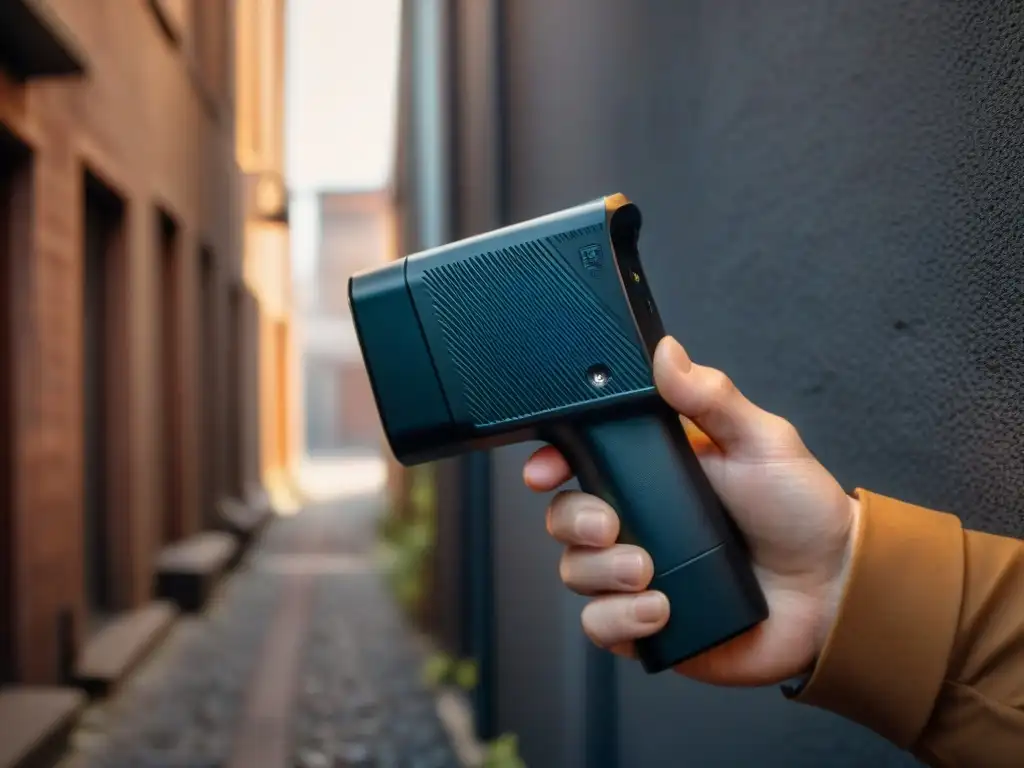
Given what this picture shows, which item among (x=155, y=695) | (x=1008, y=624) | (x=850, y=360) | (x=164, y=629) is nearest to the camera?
(x=1008, y=624)

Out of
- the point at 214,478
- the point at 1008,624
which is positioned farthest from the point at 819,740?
the point at 214,478

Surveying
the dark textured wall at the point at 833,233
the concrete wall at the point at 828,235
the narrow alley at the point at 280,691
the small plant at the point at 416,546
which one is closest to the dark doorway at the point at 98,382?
the narrow alley at the point at 280,691

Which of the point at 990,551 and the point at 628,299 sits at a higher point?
the point at 628,299

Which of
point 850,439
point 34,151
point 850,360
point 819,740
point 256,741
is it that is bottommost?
point 256,741

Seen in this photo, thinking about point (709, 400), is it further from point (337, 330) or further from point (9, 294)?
point (337, 330)

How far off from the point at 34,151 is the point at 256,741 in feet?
7.69

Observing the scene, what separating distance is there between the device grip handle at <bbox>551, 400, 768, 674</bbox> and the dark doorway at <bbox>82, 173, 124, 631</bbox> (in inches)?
164

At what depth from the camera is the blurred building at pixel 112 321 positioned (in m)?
3.13

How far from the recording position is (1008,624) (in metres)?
0.77

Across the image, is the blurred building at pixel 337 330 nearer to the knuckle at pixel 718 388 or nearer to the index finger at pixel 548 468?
the index finger at pixel 548 468

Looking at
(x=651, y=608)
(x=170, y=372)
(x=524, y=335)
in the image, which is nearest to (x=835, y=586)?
(x=651, y=608)

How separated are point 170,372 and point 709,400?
232 inches

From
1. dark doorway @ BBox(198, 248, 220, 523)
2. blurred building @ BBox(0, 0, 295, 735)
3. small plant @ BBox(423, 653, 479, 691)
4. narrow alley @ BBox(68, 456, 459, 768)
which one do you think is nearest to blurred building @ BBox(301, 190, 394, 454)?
dark doorway @ BBox(198, 248, 220, 523)

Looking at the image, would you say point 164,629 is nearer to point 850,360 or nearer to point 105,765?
point 105,765
